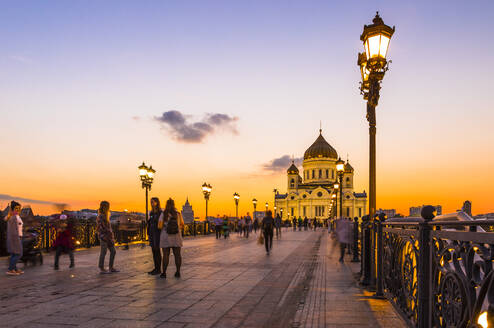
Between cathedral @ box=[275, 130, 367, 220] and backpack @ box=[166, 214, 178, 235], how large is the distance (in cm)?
12246

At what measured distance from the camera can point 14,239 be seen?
10242mm

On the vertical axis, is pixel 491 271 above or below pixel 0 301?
above

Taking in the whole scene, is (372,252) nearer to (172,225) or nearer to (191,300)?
(191,300)

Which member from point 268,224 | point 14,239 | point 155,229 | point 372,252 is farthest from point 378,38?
point 268,224

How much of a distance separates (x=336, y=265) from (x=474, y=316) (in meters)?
10.4

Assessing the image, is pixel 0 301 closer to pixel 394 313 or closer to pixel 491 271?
pixel 394 313

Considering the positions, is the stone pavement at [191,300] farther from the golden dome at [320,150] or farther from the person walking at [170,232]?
the golden dome at [320,150]

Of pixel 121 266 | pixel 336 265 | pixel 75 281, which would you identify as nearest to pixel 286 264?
pixel 336 265

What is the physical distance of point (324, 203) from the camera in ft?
448

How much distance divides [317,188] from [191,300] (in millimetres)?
129674

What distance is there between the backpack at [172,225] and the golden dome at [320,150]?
12245 cm

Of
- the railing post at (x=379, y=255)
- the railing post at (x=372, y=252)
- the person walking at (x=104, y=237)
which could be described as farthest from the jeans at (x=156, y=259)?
the railing post at (x=379, y=255)

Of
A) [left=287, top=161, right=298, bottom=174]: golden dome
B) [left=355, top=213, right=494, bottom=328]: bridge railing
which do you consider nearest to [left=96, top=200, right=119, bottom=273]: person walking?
[left=355, top=213, right=494, bottom=328]: bridge railing

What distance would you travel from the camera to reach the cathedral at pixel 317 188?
13212 cm
